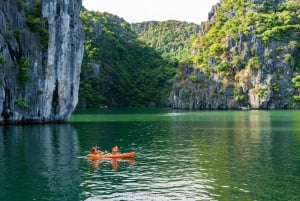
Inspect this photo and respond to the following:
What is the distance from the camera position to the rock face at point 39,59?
91.3m

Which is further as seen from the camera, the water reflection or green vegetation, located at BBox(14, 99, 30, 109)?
green vegetation, located at BBox(14, 99, 30, 109)

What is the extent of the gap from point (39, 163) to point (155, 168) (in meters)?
11.1

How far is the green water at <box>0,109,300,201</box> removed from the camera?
114 ft

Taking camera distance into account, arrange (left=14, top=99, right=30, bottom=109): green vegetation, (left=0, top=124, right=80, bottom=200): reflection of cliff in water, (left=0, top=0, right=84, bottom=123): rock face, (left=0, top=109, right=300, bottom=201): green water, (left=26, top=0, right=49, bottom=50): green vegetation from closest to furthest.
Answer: (left=0, top=109, right=300, bottom=201): green water
(left=0, top=124, right=80, bottom=200): reflection of cliff in water
(left=0, top=0, right=84, bottom=123): rock face
(left=14, top=99, right=30, bottom=109): green vegetation
(left=26, top=0, right=49, bottom=50): green vegetation

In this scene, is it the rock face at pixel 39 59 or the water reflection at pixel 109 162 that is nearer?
the water reflection at pixel 109 162

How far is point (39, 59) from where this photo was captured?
98188 millimetres

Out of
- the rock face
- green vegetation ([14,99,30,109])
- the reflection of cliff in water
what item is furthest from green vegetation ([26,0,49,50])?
the reflection of cliff in water

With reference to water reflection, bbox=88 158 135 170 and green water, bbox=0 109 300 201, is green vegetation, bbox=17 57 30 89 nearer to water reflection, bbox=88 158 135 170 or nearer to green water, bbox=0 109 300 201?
green water, bbox=0 109 300 201

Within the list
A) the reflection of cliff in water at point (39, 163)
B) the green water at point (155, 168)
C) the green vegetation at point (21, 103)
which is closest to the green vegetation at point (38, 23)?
the green vegetation at point (21, 103)

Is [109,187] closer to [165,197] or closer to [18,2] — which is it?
[165,197]

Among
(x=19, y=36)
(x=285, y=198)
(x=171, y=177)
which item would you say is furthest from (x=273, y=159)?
(x=19, y=36)

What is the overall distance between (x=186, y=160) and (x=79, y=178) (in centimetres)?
1306

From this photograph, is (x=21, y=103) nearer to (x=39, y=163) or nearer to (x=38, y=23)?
(x=38, y=23)

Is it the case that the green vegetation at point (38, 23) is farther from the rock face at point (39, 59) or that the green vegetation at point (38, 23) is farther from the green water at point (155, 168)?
the green water at point (155, 168)
